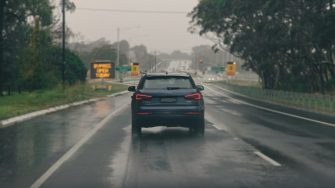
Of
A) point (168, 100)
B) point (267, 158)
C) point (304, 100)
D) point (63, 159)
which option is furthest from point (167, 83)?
point (304, 100)

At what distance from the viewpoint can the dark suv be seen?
566 inches

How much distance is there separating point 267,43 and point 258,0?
3.28m

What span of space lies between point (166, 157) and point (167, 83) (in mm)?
3834

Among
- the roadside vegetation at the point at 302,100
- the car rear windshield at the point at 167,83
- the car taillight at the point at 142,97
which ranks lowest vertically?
the roadside vegetation at the point at 302,100

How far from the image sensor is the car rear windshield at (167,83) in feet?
47.8

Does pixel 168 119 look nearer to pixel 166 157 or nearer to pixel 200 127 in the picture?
pixel 200 127

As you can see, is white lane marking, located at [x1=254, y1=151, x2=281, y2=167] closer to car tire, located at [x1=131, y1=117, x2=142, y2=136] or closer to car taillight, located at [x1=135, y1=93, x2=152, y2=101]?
car taillight, located at [x1=135, y1=93, x2=152, y2=101]

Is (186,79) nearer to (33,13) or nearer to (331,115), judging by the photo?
(331,115)

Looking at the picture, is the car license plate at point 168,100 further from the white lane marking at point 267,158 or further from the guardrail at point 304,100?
the guardrail at point 304,100

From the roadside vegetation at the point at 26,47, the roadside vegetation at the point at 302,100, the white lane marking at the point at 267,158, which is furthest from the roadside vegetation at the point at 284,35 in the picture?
the white lane marking at the point at 267,158

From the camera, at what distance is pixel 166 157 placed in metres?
11.1

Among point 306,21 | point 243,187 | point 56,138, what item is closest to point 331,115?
point 306,21

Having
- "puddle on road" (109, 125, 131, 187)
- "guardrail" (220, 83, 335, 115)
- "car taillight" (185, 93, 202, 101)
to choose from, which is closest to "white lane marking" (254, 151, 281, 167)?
"puddle on road" (109, 125, 131, 187)

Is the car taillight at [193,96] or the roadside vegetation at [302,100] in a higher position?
the car taillight at [193,96]
